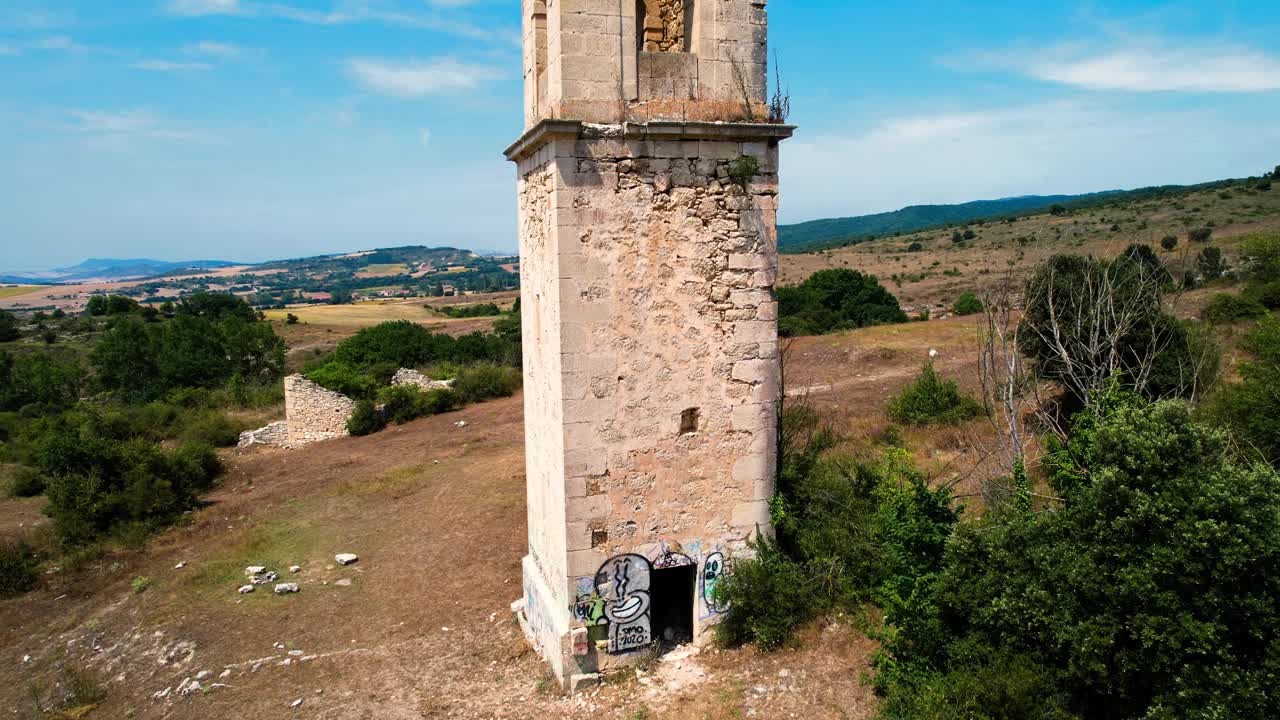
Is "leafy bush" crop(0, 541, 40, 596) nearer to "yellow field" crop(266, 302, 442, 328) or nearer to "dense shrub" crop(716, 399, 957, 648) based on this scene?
"dense shrub" crop(716, 399, 957, 648)

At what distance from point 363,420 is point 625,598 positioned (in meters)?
17.1

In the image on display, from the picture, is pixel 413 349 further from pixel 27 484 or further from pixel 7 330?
pixel 7 330

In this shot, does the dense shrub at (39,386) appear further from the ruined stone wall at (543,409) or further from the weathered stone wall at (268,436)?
the ruined stone wall at (543,409)

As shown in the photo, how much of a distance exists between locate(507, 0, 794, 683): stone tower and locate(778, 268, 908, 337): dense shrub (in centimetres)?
2519

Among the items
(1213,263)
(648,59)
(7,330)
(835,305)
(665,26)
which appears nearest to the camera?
(648,59)

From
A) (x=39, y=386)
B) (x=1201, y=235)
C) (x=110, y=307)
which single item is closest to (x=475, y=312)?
(x=110, y=307)

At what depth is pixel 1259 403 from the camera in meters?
11.7

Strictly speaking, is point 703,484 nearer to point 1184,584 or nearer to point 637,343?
point 637,343

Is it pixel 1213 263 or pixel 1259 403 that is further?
pixel 1213 263

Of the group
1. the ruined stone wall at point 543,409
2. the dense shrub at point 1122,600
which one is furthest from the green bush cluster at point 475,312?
the dense shrub at point 1122,600

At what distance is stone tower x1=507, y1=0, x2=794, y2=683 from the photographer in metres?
7.45

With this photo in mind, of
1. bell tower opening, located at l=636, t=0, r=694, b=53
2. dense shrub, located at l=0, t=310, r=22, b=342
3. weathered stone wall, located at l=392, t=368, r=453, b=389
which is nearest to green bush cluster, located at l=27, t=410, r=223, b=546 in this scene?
weathered stone wall, located at l=392, t=368, r=453, b=389

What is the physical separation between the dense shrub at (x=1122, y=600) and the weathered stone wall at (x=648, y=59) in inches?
187

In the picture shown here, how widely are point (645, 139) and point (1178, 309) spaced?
24.1 metres
